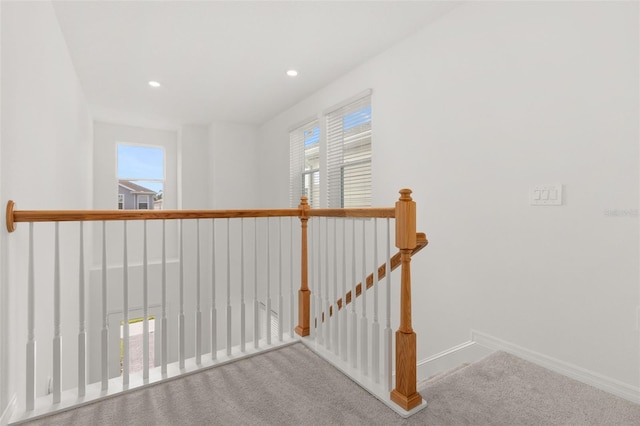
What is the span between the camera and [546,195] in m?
1.93

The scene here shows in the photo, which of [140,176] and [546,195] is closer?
[546,195]

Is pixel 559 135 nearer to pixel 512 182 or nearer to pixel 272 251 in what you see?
pixel 512 182

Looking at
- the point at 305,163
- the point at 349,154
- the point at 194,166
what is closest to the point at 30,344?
the point at 349,154

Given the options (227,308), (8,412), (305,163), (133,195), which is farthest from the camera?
(133,195)

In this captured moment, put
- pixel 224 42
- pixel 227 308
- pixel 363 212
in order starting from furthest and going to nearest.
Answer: pixel 224 42 < pixel 227 308 < pixel 363 212

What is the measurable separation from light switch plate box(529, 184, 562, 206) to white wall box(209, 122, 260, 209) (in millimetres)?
4057

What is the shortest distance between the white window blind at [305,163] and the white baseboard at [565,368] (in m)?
2.58

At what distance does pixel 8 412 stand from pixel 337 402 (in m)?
1.55

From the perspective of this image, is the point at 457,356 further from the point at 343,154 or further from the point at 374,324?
the point at 343,154

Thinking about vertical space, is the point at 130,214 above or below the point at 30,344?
above

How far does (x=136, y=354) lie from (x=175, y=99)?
6.27 metres

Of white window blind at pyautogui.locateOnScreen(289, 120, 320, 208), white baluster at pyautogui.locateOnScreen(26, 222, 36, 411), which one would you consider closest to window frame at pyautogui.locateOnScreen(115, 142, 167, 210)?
white window blind at pyautogui.locateOnScreen(289, 120, 320, 208)

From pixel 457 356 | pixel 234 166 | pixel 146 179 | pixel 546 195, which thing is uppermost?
pixel 234 166

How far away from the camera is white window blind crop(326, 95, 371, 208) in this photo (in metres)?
3.36
